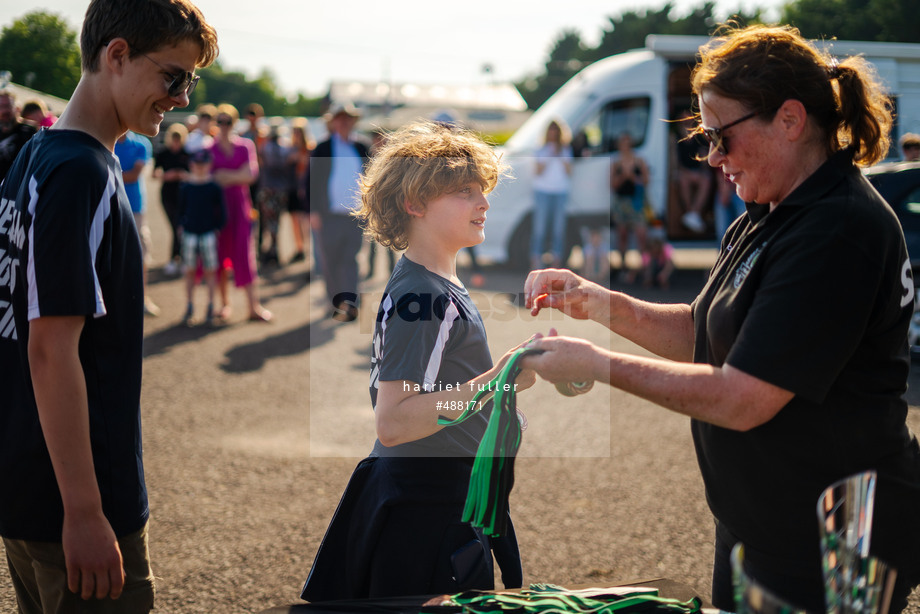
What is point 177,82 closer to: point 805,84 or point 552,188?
point 805,84

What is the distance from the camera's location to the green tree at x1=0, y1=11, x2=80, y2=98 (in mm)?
3049

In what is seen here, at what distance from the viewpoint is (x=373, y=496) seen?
217 centimetres

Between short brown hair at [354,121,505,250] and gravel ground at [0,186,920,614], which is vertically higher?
short brown hair at [354,121,505,250]

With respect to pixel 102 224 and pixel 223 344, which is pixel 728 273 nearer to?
pixel 102 224

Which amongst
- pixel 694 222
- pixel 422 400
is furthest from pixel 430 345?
pixel 694 222

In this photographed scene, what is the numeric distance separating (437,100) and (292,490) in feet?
152

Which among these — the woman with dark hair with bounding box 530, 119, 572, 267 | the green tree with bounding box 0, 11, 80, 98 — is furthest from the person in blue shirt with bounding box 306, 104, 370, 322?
the green tree with bounding box 0, 11, 80, 98

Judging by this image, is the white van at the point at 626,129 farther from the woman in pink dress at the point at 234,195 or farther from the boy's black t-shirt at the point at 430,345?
the boy's black t-shirt at the point at 430,345

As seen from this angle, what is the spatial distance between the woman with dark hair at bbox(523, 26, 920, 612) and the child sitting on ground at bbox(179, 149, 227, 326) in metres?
6.51

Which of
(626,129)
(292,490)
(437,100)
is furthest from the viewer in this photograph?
(437,100)

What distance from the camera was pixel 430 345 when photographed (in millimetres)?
2031

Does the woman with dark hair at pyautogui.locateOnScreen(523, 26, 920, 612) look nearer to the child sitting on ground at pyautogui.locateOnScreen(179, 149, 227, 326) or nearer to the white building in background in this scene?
the child sitting on ground at pyautogui.locateOnScreen(179, 149, 227, 326)

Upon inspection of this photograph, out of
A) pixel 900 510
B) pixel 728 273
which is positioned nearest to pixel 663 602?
pixel 900 510

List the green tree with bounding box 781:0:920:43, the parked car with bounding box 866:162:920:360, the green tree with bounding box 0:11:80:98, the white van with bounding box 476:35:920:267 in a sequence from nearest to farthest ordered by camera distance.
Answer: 1. the green tree with bounding box 0:11:80:98
2. the parked car with bounding box 866:162:920:360
3. the white van with bounding box 476:35:920:267
4. the green tree with bounding box 781:0:920:43
